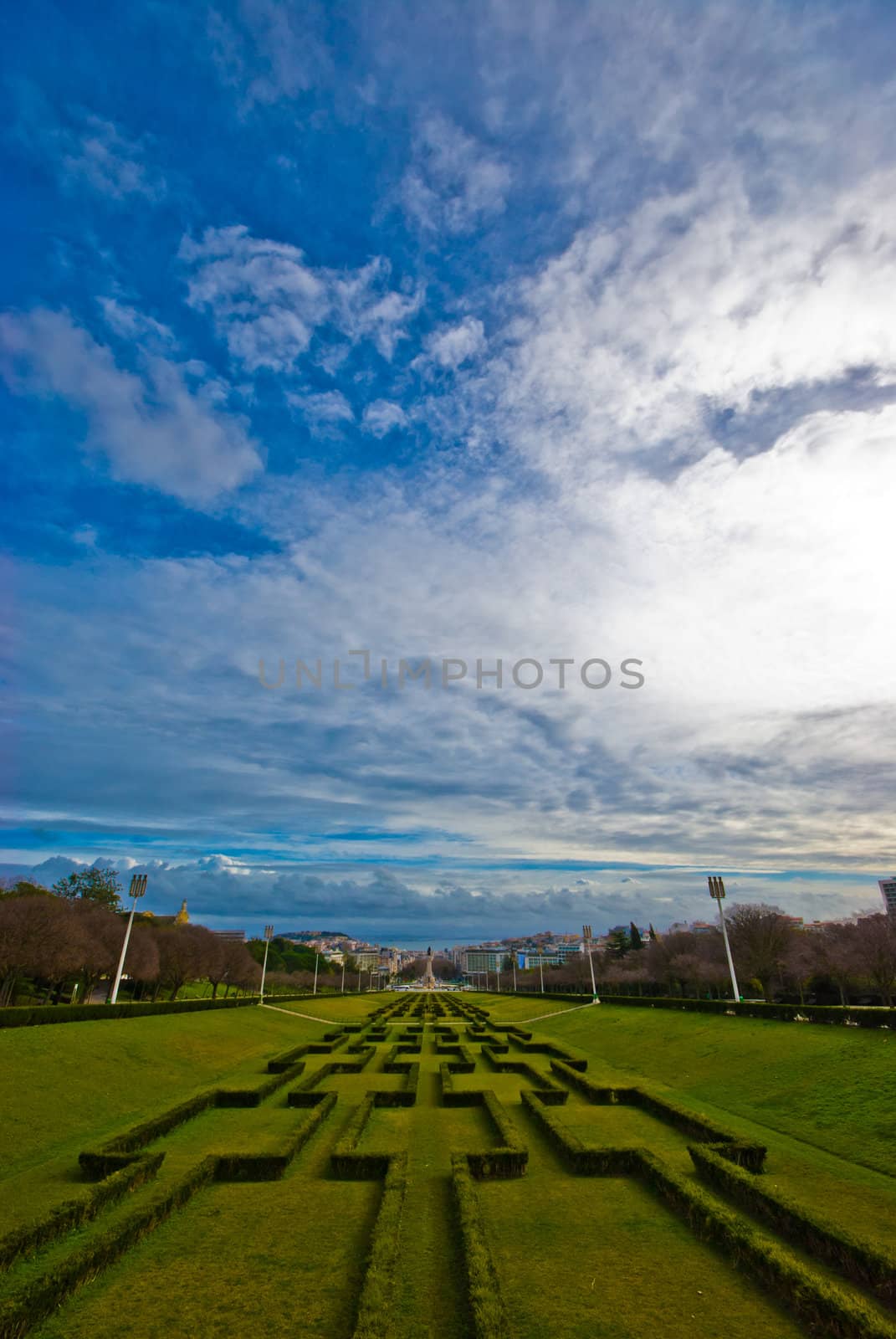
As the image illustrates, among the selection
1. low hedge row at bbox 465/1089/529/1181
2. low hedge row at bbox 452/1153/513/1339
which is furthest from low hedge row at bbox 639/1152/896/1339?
low hedge row at bbox 452/1153/513/1339

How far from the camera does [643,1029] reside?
33.3m

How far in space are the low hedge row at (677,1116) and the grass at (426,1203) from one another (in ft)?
1.62

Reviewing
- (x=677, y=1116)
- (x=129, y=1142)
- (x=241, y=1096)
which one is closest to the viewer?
(x=129, y=1142)

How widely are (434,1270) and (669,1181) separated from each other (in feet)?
16.1

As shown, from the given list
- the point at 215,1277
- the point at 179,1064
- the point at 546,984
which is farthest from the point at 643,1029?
the point at 546,984

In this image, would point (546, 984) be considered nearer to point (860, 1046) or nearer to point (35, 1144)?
point (860, 1046)

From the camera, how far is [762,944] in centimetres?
5675

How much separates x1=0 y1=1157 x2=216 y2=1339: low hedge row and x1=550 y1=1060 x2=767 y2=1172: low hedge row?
10801 mm

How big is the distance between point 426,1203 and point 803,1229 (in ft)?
20.0

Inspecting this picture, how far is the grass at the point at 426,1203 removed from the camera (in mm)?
7953

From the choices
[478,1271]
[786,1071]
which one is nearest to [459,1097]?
[786,1071]

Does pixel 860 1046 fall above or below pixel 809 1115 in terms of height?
above

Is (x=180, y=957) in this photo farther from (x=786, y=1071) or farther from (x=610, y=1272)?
(x=610, y=1272)

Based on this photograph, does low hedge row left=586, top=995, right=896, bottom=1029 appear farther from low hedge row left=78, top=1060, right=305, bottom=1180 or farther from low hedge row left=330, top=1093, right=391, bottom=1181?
low hedge row left=78, top=1060, right=305, bottom=1180
